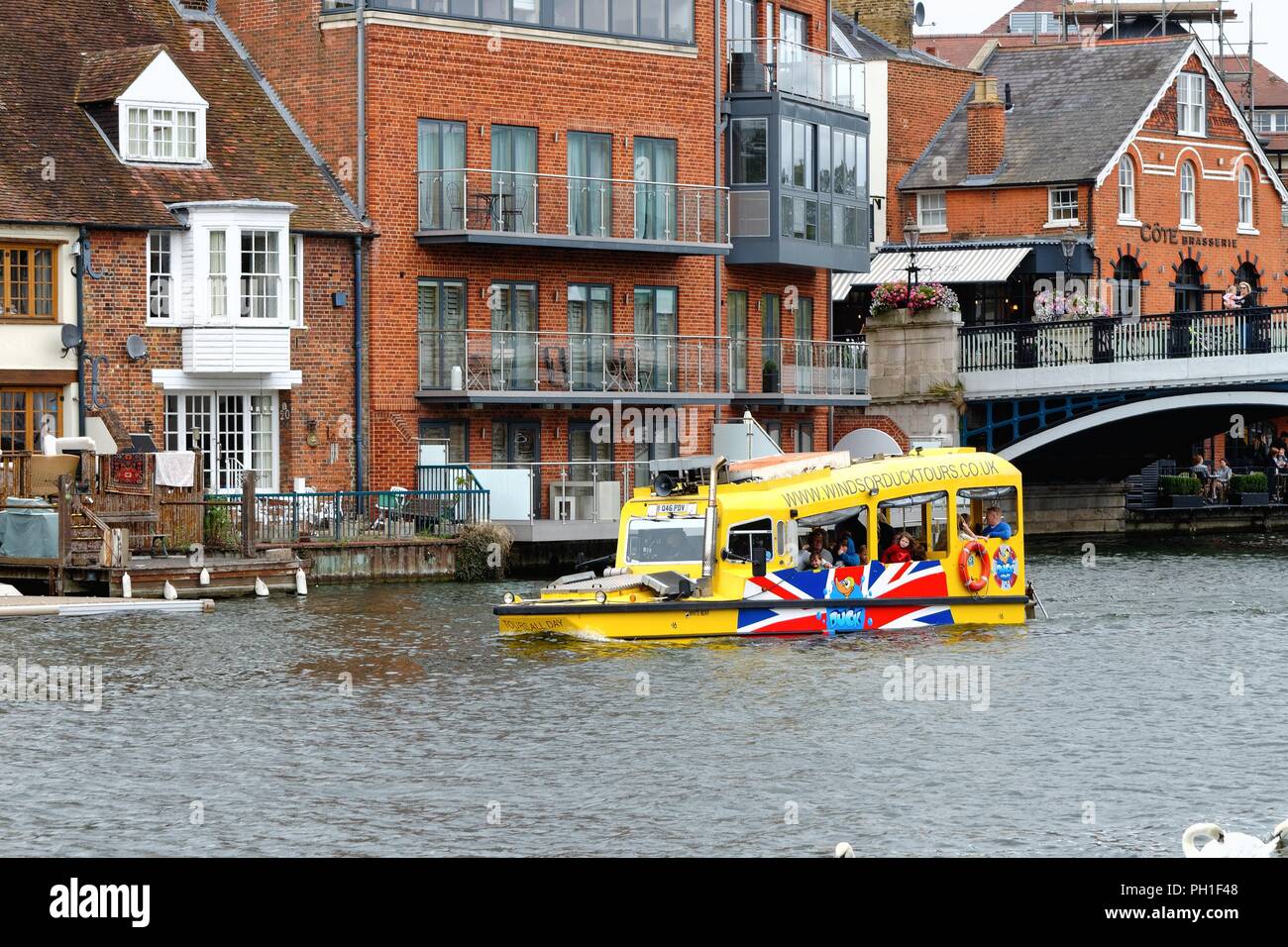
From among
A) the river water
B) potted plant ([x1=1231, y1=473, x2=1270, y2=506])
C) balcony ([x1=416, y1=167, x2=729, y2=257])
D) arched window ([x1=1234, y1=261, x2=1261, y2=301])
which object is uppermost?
arched window ([x1=1234, y1=261, x2=1261, y2=301])

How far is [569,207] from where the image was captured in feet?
150

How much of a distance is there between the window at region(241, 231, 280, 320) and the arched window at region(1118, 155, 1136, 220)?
30.7 metres

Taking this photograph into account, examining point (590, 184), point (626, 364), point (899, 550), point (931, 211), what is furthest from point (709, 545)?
point (931, 211)

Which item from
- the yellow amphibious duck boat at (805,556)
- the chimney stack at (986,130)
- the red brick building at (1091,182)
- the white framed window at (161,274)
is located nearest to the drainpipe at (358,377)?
the white framed window at (161,274)

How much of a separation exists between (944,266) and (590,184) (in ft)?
66.5

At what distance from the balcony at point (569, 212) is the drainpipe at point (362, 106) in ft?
3.69

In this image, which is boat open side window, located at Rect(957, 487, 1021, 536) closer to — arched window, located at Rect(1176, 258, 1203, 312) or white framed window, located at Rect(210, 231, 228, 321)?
white framed window, located at Rect(210, 231, 228, 321)

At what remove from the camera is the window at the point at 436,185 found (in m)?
44.1

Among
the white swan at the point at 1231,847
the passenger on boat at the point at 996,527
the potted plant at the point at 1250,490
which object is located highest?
the potted plant at the point at 1250,490

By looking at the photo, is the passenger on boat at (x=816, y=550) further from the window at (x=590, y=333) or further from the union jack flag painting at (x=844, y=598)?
the window at (x=590, y=333)

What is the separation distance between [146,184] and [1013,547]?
18587mm

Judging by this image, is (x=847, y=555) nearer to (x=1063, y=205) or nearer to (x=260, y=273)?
(x=260, y=273)

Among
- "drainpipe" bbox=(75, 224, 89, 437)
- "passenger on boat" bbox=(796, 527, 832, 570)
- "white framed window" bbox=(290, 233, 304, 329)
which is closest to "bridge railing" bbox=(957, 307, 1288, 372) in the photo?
"white framed window" bbox=(290, 233, 304, 329)

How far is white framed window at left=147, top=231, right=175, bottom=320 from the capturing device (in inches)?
1618
